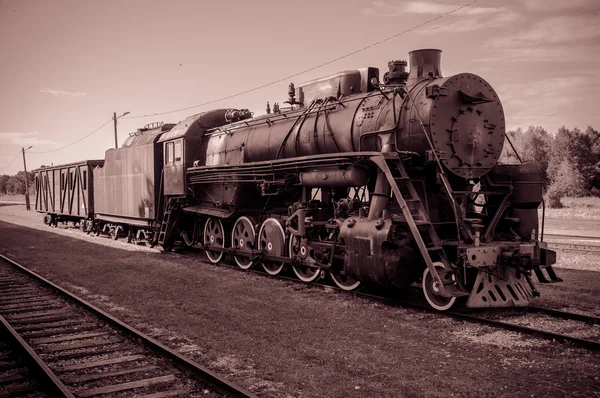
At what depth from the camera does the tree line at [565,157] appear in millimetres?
51406

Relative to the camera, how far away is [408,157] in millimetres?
8188

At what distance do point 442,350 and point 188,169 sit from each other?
9.63 m

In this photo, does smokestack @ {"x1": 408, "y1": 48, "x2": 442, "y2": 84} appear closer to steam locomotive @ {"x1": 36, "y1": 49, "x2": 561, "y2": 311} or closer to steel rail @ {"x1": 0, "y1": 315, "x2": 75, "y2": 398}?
steam locomotive @ {"x1": 36, "y1": 49, "x2": 561, "y2": 311}

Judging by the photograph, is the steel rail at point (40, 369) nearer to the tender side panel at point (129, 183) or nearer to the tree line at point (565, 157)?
the tender side panel at point (129, 183)

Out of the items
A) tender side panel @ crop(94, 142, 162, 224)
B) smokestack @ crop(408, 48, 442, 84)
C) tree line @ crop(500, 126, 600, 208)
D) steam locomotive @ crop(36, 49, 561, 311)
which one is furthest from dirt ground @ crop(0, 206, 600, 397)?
tree line @ crop(500, 126, 600, 208)

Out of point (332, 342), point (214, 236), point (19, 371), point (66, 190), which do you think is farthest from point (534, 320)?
point (66, 190)

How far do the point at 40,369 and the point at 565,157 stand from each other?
223ft

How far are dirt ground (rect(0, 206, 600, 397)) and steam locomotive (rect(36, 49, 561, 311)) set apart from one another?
28.6 inches

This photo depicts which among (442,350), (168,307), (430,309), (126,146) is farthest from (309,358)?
(126,146)

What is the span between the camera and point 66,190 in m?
26.0

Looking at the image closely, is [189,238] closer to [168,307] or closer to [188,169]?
[188,169]

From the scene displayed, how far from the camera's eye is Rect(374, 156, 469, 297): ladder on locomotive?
7.39 meters

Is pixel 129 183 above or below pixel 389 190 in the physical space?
above

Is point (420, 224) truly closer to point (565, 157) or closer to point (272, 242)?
point (272, 242)
